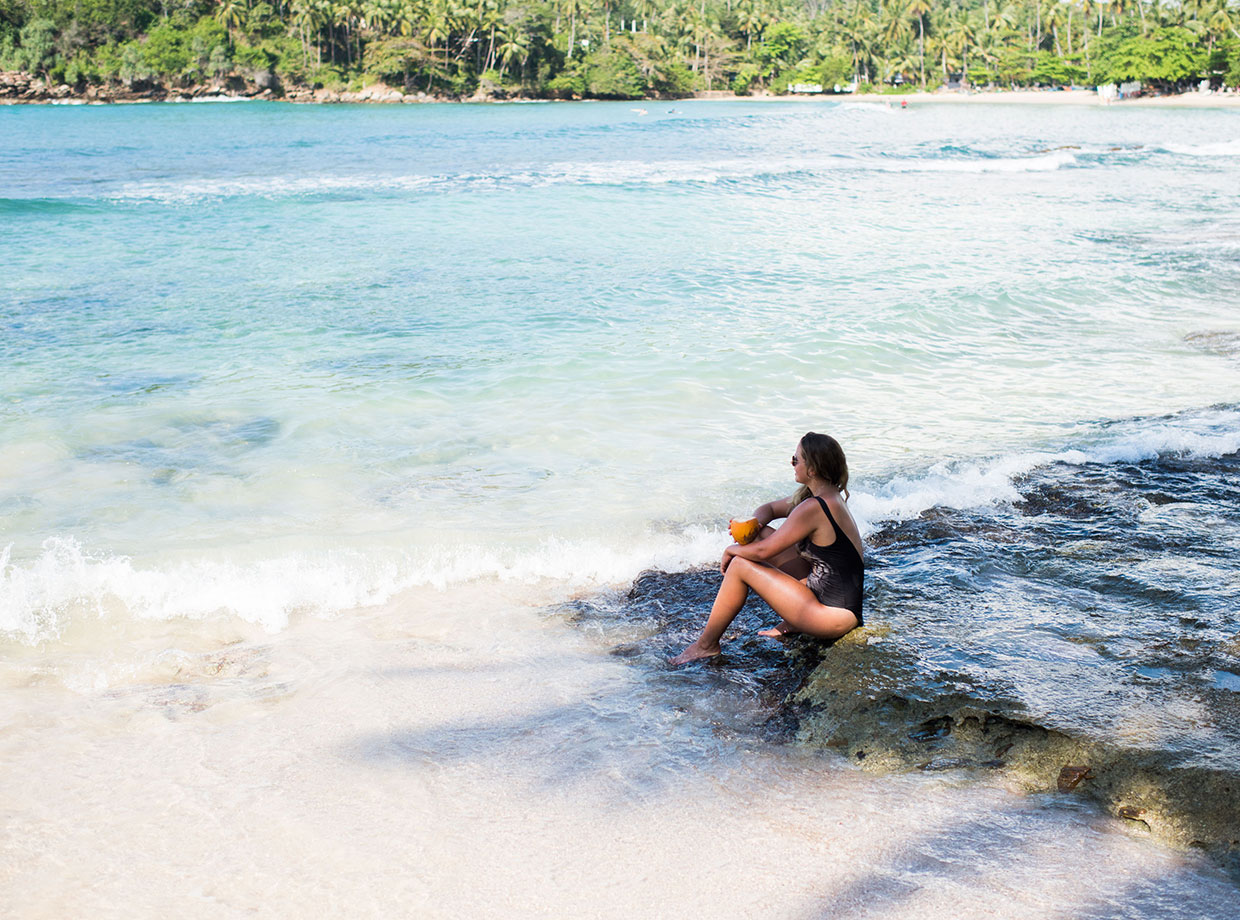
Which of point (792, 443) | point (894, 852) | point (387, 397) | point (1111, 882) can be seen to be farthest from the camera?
point (387, 397)

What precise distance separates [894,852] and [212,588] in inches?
157

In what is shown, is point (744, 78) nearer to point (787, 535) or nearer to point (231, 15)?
→ point (231, 15)

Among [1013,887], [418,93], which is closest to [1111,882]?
[1013,887]

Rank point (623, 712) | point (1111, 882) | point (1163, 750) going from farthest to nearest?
point (623, 712)
point (1163, 750)
point (1111, 882)

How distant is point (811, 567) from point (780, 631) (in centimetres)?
36

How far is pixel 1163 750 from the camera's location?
131 inches

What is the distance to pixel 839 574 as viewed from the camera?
4.28 metres

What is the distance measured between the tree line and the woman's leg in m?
96.1

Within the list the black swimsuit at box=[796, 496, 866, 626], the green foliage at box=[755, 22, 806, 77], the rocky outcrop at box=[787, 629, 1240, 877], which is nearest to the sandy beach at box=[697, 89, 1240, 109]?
the green foliage at box=[755, 22, 806, 77]

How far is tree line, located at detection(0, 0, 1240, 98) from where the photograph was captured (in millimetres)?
92062

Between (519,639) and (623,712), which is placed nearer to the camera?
(623,712)

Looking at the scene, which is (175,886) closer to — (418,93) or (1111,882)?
(1111,882)

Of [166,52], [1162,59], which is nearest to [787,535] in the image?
[1162,59]

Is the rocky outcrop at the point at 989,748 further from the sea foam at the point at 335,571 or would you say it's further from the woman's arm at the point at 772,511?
the sea foam at the point at 335,571
